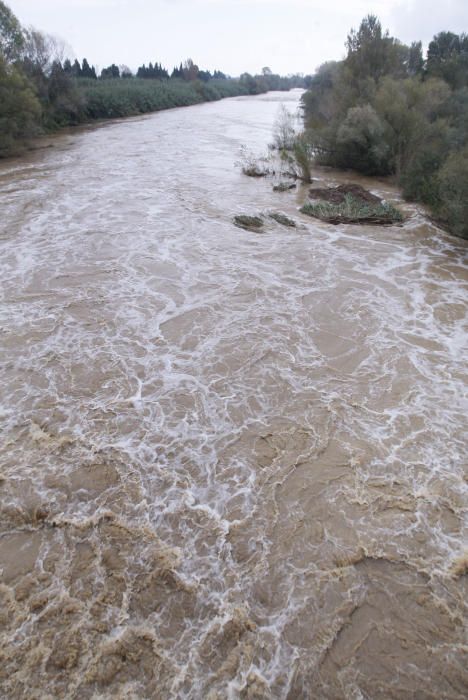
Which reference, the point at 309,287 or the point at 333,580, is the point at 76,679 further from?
the point at 309,287

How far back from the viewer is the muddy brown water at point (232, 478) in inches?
165

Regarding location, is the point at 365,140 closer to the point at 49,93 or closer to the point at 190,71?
the point at 49,93

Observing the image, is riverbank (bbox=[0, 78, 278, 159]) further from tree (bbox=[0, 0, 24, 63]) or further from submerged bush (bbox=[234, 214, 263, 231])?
submerged bush (bbox=[234, 214, 263, 231])

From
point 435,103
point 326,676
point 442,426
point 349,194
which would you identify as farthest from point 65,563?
point 435,103

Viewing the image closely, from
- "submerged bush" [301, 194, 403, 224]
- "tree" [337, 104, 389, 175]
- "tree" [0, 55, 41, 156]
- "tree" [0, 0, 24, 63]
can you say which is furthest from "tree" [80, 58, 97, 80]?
"submerged bush" [301, 194, 403, 224]

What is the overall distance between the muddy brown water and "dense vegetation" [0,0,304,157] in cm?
2216

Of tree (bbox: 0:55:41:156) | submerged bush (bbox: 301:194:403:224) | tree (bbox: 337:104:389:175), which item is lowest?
submerged bush (bbox: 301:194:403:224)

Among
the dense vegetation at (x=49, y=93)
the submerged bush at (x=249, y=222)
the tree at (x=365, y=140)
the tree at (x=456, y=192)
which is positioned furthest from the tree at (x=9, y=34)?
the tree at (x=456, y=192)

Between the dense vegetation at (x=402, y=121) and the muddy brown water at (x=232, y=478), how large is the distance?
5.19 meters

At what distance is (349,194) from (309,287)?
988 centimetres

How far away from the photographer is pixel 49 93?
137 ft

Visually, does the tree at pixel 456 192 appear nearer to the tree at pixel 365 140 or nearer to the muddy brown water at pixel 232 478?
the muddy brown water at pixel 232 478

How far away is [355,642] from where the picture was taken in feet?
14.1

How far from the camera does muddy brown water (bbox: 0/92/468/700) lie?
418cm
